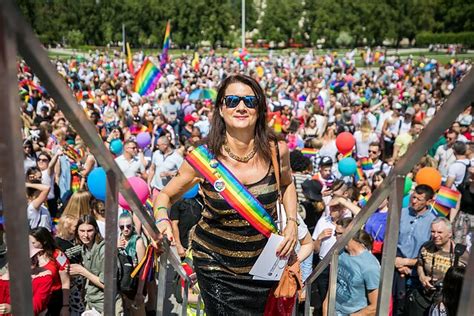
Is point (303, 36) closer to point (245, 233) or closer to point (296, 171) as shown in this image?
point (296, 171)

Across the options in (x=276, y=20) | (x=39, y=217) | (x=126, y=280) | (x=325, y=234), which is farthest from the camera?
(x=276, y=20)

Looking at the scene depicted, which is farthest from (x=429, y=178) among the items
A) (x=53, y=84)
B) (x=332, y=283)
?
(x=53, y=84)

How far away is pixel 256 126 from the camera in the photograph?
2803 mm

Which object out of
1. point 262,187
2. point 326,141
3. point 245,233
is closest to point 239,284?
point 245,233

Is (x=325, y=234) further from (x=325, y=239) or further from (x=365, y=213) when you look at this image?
(x=365, y=213)

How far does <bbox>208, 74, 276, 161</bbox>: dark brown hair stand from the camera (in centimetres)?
273

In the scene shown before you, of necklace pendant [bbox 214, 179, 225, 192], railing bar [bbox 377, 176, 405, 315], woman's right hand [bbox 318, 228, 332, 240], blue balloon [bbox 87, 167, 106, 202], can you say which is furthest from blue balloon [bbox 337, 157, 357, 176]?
railing bar [bbox 377, 176, 405, 315]

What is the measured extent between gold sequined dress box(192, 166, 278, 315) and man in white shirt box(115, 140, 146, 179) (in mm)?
4774

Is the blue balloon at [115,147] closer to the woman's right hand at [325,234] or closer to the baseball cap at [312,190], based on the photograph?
the baseball cap at [312,190]

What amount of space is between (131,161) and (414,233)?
386 centimetres

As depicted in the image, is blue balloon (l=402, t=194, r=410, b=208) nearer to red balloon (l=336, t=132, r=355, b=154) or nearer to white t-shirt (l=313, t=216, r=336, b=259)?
white t-shirt (l=313, t=216, r=336, b=259)

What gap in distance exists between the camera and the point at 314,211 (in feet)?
20.1

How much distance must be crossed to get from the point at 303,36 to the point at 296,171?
63.3m

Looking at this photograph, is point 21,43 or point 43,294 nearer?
point 21,43
